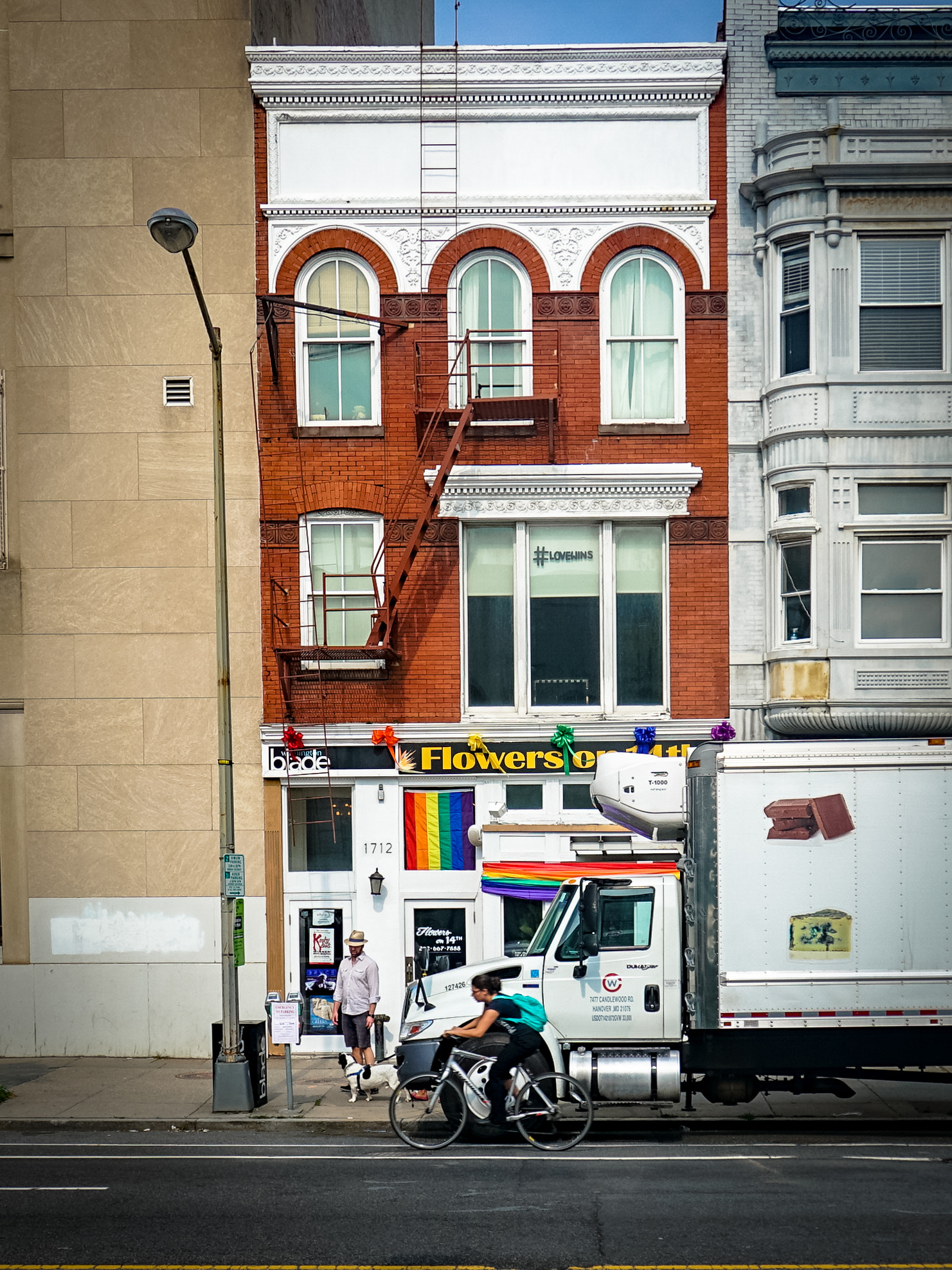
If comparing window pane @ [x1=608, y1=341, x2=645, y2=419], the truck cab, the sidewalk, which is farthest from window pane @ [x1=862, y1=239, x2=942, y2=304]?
the sidewalk

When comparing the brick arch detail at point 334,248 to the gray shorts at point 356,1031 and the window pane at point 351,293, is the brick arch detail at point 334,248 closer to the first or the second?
the window pane at point 351,293

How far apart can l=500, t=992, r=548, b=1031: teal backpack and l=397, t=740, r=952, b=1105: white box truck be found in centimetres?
7

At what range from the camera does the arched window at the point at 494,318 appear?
17.7 m

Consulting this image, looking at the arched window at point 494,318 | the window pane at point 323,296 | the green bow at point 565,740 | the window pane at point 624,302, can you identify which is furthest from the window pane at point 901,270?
the window pane at point 323,296

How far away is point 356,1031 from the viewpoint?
1480 cm

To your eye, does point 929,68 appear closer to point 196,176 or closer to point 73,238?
point 196,176

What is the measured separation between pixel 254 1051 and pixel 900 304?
511 inches

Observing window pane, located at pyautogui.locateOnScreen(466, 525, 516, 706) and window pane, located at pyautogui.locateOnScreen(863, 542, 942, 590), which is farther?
window pane, located at pyautogui.locateOnScreen(466, 525, 516, 706)

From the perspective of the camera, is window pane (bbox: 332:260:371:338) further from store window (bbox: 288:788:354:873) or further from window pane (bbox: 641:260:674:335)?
store window (bbox: 288:788:354:873)

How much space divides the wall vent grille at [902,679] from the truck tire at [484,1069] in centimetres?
723

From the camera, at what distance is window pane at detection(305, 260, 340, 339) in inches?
701

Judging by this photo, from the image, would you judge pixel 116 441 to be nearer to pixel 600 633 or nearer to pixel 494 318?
pixel 494 318

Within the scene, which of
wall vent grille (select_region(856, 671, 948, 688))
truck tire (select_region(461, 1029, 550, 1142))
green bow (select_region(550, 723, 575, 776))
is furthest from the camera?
green bow (select_region(550, 723, 575, 776))

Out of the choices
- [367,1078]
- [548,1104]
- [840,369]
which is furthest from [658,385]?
[548,1104]
